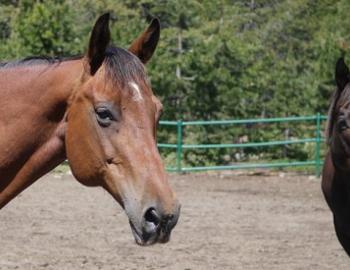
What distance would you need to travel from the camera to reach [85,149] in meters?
3.21

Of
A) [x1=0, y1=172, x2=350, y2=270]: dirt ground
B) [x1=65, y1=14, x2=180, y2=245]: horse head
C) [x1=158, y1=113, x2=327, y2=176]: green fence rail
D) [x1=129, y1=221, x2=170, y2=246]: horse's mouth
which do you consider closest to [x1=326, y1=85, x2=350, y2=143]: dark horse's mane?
[x1=0, y1=172, x2=350, y2=270]: dirt ground

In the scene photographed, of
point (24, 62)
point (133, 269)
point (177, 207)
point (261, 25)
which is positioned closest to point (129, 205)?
point (177, 207)

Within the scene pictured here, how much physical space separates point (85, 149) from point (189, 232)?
609cm

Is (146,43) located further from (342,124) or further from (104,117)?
(342,124)

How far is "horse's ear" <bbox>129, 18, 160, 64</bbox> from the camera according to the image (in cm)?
350

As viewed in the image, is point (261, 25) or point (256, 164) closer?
point (256, 164)

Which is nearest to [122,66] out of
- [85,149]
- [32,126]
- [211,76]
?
[85,149]

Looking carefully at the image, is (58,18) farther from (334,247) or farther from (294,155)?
(334,247)

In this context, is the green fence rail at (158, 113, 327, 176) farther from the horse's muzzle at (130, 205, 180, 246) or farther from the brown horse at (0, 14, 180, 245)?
the horse's muzzle at (130, 205, 180, 246)

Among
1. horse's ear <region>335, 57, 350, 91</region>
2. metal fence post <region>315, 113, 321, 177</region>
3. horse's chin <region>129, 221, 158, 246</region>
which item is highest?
horse's chin <region>129, 221, 158, 246</region>

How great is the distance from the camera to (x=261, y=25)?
24422mm

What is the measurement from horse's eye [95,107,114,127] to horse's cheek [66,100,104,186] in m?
0.03

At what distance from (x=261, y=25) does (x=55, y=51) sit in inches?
395

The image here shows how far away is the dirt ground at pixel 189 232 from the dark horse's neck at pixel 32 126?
3.95 metres
